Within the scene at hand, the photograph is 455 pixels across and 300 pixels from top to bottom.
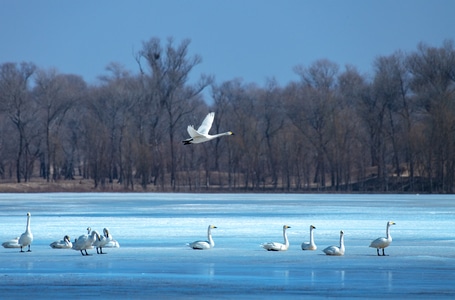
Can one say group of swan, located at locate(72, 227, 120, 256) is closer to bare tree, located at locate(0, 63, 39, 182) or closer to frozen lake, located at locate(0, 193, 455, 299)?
frozen lake, located at locate(0, 193, 455, 299)

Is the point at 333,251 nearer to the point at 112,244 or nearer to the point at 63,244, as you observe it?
the point at 112,244

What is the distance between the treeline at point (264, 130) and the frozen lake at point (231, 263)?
112 ft

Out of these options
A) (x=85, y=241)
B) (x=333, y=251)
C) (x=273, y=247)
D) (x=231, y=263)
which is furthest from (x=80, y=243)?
(x=333, y=251)

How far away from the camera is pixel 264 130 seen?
2813 inches

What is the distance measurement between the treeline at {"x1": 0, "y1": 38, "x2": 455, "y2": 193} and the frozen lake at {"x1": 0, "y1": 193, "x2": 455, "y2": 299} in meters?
34.3

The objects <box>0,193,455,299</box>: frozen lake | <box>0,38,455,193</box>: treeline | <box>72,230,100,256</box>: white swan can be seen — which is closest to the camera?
<box>0,193,455,299</box>: frozen lake

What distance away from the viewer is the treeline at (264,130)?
202 ft

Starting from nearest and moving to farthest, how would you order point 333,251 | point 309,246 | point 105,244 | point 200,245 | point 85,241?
point 333,251 → point 85,241 → point 105,244 → point 309,246 → point 200,245

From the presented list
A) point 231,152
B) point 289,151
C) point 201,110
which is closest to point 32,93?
point 201,110

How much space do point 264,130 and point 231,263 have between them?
182 ft

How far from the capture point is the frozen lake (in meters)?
13.3

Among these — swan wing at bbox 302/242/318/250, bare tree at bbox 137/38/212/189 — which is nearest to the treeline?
bare tree at bbox 137/38/212/189

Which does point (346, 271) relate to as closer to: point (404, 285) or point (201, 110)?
point (404, 285)

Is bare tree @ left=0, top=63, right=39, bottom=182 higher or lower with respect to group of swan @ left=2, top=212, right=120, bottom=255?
higher
